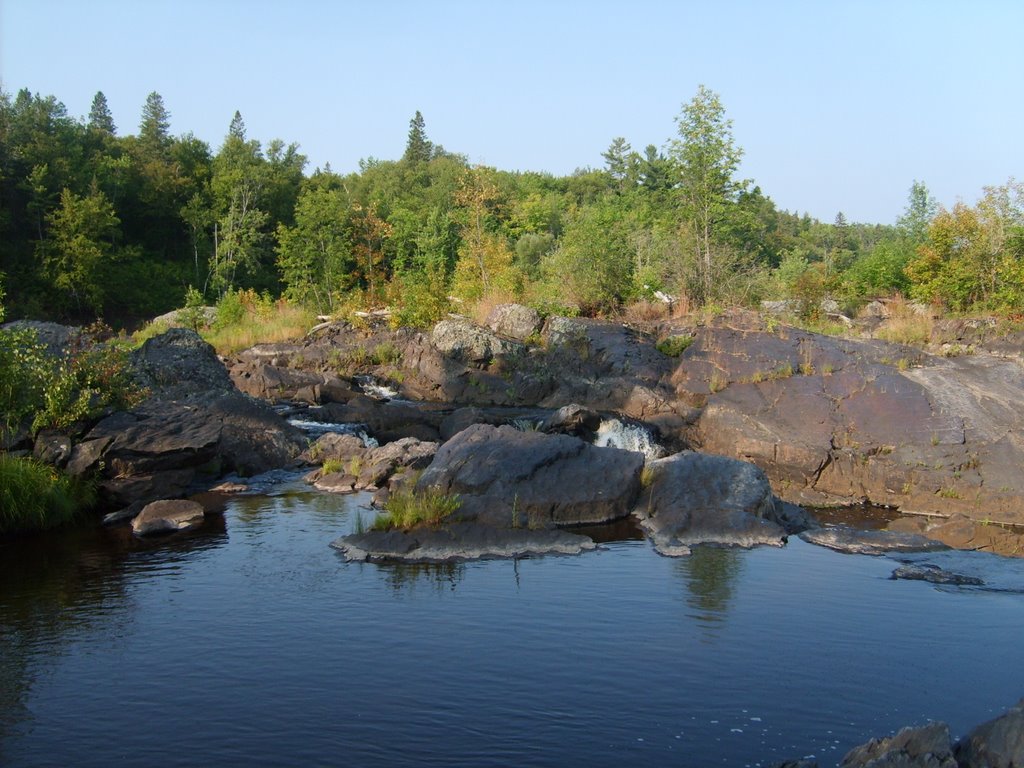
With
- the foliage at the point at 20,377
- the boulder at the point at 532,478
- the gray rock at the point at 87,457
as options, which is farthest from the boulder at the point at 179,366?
the boulder at the point at 532,478

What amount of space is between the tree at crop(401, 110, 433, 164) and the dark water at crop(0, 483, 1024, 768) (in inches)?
2640

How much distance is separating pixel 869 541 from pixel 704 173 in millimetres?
18485

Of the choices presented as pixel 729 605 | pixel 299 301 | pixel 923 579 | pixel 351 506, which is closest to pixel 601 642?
pixel 729 605

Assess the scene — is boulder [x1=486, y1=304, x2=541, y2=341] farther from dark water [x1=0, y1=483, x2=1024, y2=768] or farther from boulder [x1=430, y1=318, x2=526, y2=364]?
dark water [x1=0, y1=483, x2=1024, y2=768]

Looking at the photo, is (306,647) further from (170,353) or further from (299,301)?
(299,301)

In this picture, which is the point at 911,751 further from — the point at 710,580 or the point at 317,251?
the point at 317,251

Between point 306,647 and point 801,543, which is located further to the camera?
point 801,543

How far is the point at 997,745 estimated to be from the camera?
554 cm

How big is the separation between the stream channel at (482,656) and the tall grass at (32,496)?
531 millimetres

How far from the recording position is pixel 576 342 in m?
25.7

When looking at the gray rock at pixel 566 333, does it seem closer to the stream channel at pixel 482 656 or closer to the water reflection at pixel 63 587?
the stream channel at pixel 482 656

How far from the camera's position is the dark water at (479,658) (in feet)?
22.4

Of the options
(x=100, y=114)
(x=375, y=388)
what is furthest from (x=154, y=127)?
(x=375, y=388)

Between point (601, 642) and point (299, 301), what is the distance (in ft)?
111
